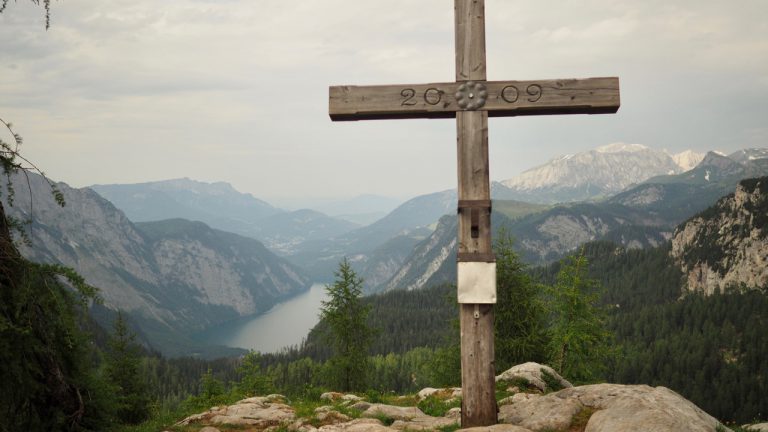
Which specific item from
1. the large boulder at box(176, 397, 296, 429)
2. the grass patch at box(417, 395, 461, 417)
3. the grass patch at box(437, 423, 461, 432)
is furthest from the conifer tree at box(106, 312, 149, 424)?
the grass patch at box(437, 423, 461, 432)

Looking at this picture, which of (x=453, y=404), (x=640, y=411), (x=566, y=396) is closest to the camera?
(x=640, y=411)

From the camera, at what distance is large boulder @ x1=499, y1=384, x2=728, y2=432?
8086mm

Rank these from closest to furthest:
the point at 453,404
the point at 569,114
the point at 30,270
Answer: the point at 30,270 < the point at 569,114 < the point at 453,404

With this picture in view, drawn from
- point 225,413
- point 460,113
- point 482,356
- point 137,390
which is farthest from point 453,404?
point 137,390

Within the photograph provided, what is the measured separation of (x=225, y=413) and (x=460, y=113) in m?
11.4

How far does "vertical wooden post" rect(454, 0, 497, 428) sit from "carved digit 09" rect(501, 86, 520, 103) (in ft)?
1.58

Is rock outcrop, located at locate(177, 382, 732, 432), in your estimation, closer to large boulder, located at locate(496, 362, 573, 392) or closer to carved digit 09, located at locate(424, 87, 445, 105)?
large boulder, located at locate(496, 362, 573, 392)

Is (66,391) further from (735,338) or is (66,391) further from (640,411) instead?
(735,338)

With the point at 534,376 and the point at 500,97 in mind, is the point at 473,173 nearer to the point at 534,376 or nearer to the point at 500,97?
the point at 500,97

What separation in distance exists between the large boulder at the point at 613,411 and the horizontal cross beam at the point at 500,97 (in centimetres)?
587

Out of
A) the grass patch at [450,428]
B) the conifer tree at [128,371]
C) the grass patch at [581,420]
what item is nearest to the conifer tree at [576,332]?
the grass patch at [581,420]

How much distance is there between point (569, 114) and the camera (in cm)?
986

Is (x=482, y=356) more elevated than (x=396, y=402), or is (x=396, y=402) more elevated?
(x=482, y=356)

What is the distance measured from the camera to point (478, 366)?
8820mm
